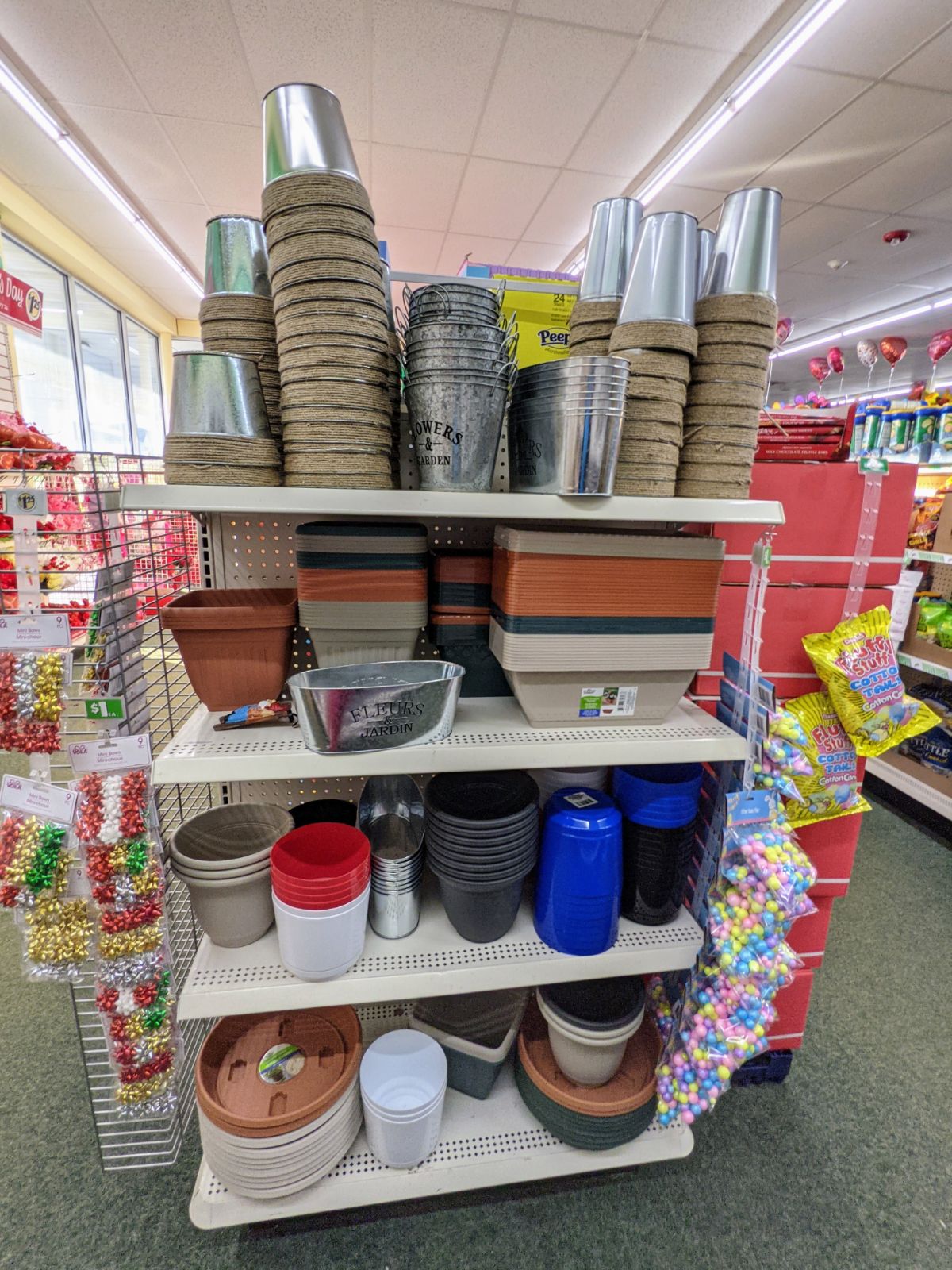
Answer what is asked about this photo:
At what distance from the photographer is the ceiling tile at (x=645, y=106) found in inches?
104

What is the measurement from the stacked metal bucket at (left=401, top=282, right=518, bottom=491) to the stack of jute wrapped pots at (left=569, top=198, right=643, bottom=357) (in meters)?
0.20

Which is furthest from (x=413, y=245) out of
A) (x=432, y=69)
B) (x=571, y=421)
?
(x=571, y=421)

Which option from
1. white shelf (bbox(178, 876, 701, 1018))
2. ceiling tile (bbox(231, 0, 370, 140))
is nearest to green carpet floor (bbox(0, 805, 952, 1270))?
white shelf (bbox(178, 876, 701, 1018))

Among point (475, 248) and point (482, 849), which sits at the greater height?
point (475, 248)

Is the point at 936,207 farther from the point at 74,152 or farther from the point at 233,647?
the point at 74,152

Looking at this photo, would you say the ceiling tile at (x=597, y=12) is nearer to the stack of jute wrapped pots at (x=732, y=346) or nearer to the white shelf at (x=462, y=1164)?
the stack of jute wrapped pots at (x=732, y=346)

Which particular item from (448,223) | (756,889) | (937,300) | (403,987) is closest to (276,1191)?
(403,987)

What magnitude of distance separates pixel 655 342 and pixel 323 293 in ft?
1.67

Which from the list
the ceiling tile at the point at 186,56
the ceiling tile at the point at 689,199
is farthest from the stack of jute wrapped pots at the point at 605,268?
the ceiling tile at the point at 689,199

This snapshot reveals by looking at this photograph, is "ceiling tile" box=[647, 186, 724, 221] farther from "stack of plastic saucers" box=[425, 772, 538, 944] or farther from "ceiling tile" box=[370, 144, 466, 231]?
"stack of plastic saucers" box=[425, 772, 538, 944]

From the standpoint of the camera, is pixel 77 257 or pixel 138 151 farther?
pixel 77 257

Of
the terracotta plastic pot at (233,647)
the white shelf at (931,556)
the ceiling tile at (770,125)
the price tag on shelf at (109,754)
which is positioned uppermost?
the ceiling tile at (770,125)

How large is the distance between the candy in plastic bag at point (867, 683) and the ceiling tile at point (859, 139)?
320 cm

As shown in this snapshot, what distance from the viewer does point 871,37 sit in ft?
8.04
